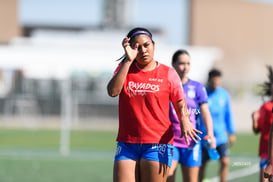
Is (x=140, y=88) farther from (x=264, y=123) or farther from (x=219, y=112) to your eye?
(x=219, y=112)

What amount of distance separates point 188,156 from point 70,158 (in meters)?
10.7

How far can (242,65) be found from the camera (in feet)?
229

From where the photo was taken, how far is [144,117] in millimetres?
7562

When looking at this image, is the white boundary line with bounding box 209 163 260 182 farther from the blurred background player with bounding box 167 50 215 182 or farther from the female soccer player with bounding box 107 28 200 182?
the female soccer player with bounding box 107 28 200 182

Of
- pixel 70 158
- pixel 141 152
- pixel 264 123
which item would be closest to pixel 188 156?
pixel 264 123

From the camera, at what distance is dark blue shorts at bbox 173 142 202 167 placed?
32.7 ft

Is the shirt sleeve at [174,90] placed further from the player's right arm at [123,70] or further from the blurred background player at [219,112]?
the blurred background player at [219,112]

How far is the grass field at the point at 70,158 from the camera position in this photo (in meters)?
15.2

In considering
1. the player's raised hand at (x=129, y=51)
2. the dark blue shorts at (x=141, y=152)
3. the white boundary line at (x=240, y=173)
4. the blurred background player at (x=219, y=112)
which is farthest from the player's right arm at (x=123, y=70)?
the white boundary line at (x=240, y=173)

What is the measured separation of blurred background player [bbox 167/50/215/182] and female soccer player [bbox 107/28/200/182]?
2084 millimetres

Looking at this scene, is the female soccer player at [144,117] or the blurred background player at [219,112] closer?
the female soccer player at [144,117]

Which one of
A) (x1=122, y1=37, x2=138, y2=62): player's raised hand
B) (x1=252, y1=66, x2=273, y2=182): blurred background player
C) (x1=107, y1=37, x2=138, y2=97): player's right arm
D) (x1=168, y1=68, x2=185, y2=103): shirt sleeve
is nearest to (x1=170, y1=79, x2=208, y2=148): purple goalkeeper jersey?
(x1=252, y1=66, x2=273, y2=182): blurred background player

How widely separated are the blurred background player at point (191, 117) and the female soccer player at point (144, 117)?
6.84 ft

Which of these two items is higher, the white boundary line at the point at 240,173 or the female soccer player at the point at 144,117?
the female soccer player at the point at 144,117
